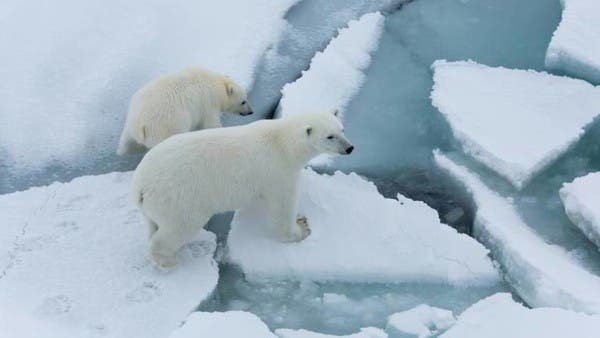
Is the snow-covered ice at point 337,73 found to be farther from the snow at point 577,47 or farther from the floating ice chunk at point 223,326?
the floating ice chunk at point 223,326

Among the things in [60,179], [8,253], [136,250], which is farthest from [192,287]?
[60,179]

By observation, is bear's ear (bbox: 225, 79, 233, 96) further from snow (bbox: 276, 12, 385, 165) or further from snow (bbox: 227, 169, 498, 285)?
snow (bbox: 227, 169, 498, 285)

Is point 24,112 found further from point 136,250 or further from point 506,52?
point 506,52

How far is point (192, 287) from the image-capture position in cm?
369

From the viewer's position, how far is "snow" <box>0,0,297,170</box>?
15.9 feet

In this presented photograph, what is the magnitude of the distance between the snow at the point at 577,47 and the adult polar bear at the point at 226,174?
215 centimetres

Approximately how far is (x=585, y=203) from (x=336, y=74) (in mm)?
2012

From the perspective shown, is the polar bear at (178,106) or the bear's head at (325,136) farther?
the polar bear at (178,106)

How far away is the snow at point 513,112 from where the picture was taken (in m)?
4.50

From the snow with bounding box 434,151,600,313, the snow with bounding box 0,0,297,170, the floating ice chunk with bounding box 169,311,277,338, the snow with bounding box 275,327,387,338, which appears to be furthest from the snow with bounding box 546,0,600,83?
the floating ice chunk with bounding box 169,311,277,338

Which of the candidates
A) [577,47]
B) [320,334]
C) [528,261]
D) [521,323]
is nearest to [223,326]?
[320,334]

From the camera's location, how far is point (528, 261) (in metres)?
3.82

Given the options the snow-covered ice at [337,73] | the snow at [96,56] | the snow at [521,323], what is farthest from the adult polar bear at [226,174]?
the snow at [96,56]

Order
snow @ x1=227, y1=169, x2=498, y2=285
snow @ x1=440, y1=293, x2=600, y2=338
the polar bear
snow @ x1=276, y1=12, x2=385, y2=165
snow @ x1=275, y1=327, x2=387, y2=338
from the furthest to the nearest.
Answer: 1. snow @ x1=276, y1=12, x2=385, y2=165
2. the polar bear
3. snow @ x1=227, y1=169, x2=498, y2=285
4. snow @ x1=275, y1=327, x2=387, y2=338
5. snow @ x1=440, y1=293, x2=600, y2=338
